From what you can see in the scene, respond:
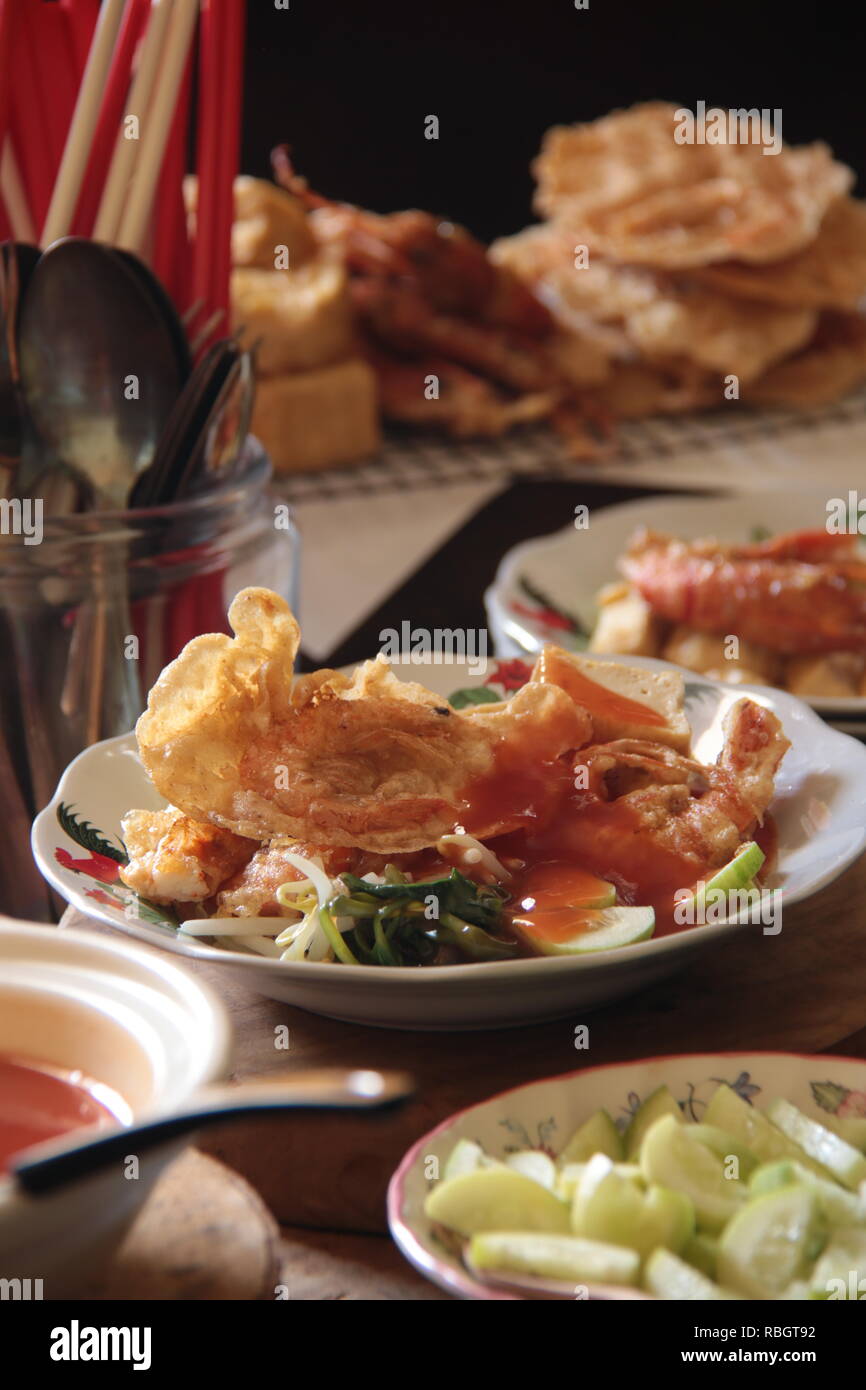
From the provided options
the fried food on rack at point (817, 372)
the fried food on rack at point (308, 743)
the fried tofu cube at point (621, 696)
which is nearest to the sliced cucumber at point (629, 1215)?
the fried food on rack at point (308, 743)

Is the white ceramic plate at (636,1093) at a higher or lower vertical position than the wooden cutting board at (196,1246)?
higher

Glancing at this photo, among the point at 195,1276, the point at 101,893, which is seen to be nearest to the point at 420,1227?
the point at 195,1276

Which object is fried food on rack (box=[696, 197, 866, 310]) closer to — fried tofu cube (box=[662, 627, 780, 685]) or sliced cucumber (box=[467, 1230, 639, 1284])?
fried tofu cube (box=[662, 627, 780, 685])

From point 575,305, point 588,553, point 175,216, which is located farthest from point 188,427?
point 575,305

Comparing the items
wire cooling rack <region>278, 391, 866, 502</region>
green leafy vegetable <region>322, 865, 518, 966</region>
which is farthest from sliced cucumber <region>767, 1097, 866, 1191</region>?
wire cooling rack <region>278, 391, 866, 502</region>

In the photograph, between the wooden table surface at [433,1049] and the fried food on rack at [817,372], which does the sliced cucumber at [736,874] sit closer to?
the wooden table surface at [433,1049]

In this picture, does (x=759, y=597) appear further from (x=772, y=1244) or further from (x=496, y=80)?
(x=496, y=80)

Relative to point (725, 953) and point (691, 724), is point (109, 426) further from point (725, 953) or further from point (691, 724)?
point (725, 953)
